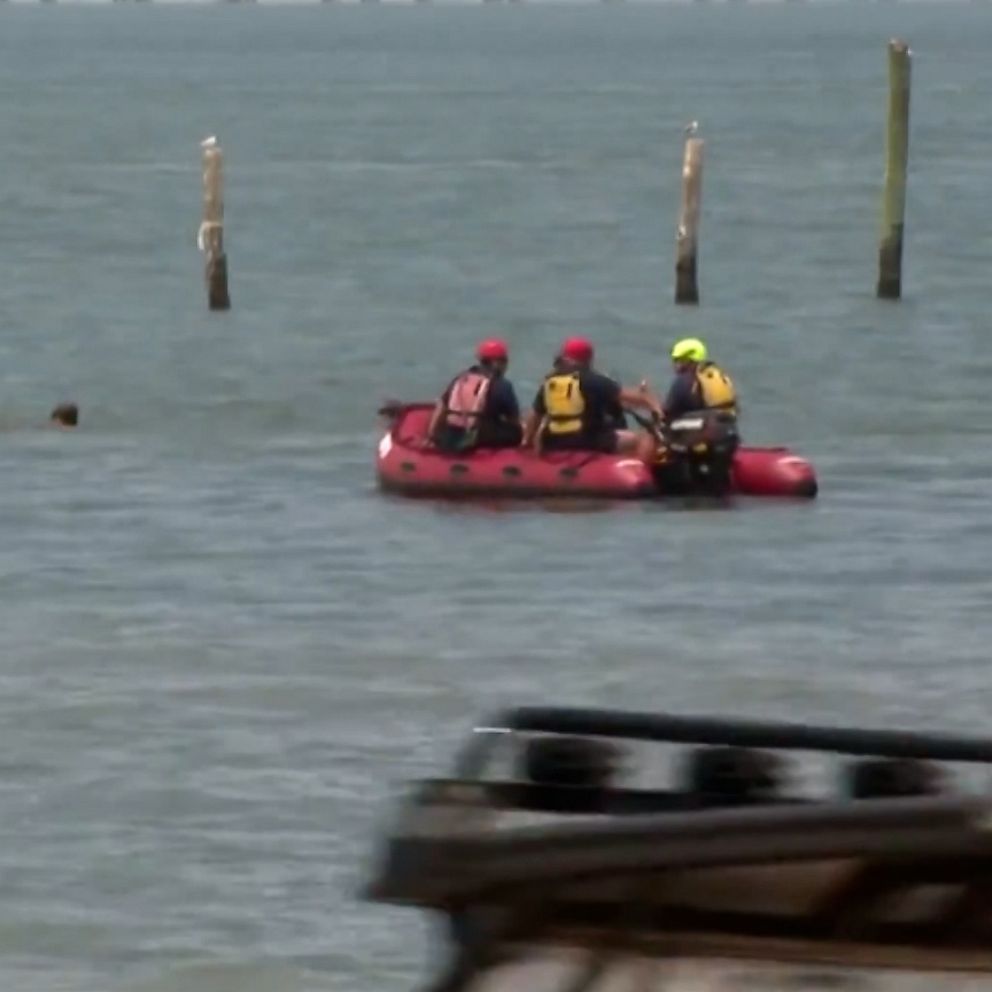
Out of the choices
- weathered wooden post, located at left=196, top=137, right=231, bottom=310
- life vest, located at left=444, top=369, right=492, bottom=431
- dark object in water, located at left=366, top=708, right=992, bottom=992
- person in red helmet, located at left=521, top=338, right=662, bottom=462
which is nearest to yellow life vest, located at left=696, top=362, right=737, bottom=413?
person in red helmet, located at left=521, top=338, right=662, bottom=462

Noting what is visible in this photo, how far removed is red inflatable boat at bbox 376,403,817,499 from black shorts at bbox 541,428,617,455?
6cm

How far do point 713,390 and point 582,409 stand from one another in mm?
888

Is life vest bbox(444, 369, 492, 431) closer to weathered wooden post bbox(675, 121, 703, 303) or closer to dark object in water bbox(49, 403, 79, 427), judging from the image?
dark object in water bbox(49, 403, 79, 427)

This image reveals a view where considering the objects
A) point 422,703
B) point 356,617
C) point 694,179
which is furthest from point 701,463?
point 694,179

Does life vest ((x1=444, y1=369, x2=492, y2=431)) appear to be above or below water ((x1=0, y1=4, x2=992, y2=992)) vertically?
above

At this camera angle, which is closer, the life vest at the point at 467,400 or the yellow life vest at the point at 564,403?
the yellow life vest at the point at 564,403

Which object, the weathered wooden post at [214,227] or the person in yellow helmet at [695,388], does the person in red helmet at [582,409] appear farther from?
the weathered wooden post at [214,227]

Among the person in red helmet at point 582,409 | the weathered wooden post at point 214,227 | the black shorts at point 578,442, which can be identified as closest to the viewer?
the person in red helmet at point 582,409

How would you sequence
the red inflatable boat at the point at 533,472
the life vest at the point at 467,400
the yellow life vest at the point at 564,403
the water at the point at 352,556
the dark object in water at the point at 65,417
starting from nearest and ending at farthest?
1. the water at the point at 352,556
2. the yellow life vest at the point at 564,403
3. the life vest at the point at 467,400
4. the red inflatable boat at the point at 533,472
5. the dark object in water at the point at 65,417

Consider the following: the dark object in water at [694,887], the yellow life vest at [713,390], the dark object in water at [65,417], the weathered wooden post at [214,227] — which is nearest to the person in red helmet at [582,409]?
the yellow life vest at [713,390]

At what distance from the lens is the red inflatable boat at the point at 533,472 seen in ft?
87.8

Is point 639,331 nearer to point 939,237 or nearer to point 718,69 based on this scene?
point 939,237

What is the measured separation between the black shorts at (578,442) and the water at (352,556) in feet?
2.09

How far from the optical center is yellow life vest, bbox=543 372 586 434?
1008 inches
